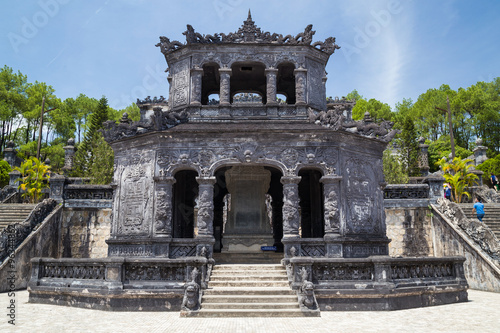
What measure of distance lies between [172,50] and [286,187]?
8449 mm

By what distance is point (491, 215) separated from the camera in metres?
18.5

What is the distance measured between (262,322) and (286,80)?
1299 cm

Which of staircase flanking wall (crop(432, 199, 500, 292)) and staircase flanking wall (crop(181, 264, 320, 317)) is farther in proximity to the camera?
staircase flanking wall (crop(432, 199, 500, 292))

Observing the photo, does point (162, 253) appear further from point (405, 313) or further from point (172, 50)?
point (172, 50)

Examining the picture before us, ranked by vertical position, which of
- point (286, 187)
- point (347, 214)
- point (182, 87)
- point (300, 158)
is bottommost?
point (347, 214)

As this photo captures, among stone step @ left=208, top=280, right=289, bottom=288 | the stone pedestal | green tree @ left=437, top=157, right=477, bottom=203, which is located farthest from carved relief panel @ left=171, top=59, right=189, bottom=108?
green tree @ left=437, top=157, right=477, bottom=203

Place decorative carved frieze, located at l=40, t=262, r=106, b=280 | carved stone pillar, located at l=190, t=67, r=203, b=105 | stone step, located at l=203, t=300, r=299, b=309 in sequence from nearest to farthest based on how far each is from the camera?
stone step, located at l=203, t=300, r=299, b=309 → decorative carved frieze, located at l=40, t=262, r=106, b=280 → carved stone pillar, located at l=190, t=67, r=203, b=105

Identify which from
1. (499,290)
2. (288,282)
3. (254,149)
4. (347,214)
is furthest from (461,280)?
(254,149)

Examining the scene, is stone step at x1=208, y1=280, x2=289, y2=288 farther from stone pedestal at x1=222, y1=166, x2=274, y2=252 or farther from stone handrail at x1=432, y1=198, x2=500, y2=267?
stone handrail at x1=432, y1=198, x2=500, y2=267

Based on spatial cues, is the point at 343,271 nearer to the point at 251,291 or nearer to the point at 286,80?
the point at 251,291

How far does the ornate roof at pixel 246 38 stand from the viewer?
54.2ft

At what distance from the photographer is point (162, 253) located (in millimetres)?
13164

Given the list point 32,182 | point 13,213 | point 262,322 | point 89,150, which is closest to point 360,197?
point 262,322

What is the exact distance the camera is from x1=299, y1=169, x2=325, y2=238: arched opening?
57.4 feet
